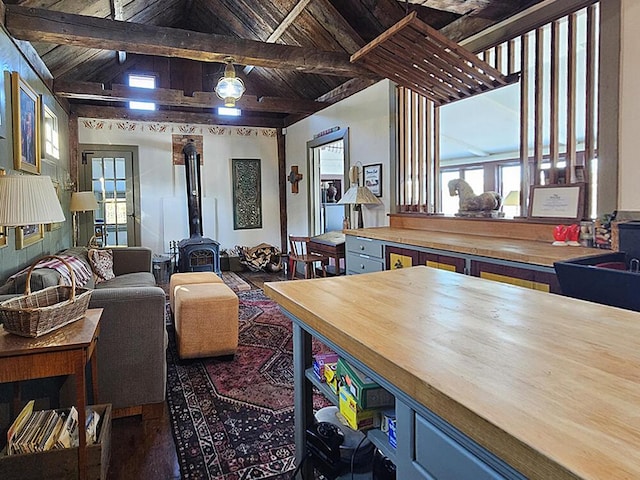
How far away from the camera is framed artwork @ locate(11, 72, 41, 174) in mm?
3250

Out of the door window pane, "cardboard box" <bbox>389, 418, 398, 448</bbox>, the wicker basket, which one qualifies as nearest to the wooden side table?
the wicker basket

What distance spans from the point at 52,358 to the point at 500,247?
233cm

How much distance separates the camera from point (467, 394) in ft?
2.34

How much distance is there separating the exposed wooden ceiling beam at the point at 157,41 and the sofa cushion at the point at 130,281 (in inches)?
82.7

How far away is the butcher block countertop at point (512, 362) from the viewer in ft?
1.88

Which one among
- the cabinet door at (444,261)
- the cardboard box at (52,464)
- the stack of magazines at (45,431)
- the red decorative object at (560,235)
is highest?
the red decorative object at (560,235)

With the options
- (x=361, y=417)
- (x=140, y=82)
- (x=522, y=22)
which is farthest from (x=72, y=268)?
(x=140, y=82)

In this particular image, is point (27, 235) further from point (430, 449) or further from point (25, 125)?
point (430, 449)

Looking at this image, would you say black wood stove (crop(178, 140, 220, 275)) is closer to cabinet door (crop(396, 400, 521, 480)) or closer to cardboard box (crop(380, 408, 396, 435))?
cardboard box (crop(380, 408, 396, 435))

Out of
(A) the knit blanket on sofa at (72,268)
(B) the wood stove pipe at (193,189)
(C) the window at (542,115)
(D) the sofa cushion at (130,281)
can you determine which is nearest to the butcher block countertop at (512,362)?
(C) the window at (542,115)

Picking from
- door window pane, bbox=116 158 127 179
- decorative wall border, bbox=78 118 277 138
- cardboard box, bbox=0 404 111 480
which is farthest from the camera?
door window pane, bbox=116 158 127 179

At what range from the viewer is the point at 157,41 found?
3818mm

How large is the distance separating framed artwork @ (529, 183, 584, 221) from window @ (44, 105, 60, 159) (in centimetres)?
456

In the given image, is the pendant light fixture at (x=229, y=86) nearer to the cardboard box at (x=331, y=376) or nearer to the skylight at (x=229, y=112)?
the cardboard box at (x=331, y=376)
